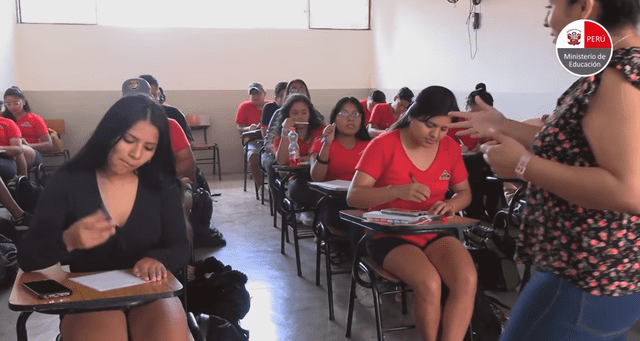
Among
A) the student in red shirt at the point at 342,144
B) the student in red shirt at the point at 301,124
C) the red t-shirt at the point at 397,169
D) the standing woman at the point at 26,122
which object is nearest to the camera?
the red t-shirt at the point at 397,169

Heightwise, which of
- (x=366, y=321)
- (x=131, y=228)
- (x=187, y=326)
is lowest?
(x=366, y=321)

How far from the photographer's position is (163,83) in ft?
30.0

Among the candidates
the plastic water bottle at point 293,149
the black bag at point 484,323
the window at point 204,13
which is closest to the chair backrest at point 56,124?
the window at point 204,13

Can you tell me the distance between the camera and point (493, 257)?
3398 millimetres

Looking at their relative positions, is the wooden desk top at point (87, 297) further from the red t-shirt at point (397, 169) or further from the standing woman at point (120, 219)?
the red t-shirt at point (397, 169)

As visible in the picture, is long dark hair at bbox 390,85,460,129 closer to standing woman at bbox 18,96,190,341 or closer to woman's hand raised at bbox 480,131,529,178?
standing woman at bbox 18,96,190,341

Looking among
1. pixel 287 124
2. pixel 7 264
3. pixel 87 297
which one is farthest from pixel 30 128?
pixel 87 297

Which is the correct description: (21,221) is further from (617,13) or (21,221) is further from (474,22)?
(617,13)

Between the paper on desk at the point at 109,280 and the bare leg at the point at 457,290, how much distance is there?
120 cm

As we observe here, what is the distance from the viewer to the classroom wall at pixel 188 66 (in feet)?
28.5

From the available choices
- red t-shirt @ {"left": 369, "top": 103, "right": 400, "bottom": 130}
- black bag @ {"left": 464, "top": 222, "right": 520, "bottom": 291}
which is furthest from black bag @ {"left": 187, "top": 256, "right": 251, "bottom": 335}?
red t-shirt @ {"left": 369, "top": 103, "right": 400, "bottom": 130}

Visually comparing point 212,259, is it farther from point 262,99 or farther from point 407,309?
point 262,99

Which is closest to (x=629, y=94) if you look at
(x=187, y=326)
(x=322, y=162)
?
(x=187, y=326)

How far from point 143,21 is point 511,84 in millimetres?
6016
